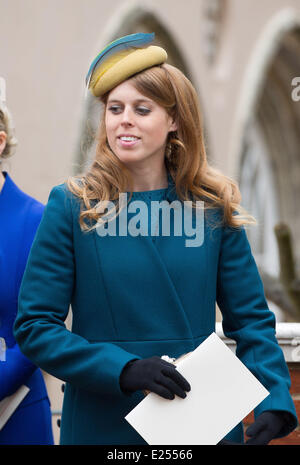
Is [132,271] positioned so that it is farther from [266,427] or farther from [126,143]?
[266,427]

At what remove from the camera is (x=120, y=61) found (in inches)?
67.3

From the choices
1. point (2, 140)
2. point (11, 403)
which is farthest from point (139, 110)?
point (11, 403)

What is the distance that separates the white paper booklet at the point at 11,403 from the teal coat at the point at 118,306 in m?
0.33

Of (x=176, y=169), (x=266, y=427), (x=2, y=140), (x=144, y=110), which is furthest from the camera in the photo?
(x=2, y=140)

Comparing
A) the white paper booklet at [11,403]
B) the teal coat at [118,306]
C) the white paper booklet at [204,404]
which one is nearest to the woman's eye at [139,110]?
the teal coat at [118,306]

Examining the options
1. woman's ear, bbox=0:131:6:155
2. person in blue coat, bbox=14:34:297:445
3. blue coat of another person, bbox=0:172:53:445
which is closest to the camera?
person in blue coat, bbox=14:34:297:445

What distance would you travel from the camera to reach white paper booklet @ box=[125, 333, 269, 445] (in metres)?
1.53

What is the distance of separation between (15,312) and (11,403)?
22cm

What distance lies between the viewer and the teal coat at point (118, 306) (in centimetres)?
165

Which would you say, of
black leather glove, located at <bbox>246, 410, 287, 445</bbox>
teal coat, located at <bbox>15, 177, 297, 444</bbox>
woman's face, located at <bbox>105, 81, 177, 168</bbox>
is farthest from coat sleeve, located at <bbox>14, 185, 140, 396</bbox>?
black leather glove, located at <bbox>246, 410, 287, 445</bbox>

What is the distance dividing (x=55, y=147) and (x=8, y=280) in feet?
18.5

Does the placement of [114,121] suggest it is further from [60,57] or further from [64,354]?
[60,57]

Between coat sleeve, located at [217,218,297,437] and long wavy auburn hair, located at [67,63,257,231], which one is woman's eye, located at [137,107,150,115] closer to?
long wavy auburn hair, located at [67,63,257,231]

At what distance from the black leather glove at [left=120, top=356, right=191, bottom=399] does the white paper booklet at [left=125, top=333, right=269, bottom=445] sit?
0.02 metres
